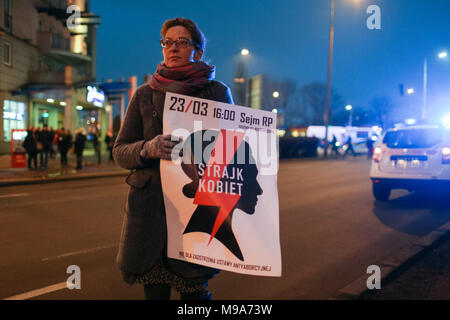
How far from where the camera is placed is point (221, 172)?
197 cm

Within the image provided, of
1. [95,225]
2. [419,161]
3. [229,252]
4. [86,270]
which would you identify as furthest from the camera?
[419,161]

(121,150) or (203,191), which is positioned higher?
(121,150)

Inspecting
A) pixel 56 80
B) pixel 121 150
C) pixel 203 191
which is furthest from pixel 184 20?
pixel 56 80

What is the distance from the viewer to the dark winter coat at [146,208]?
2.08 meters

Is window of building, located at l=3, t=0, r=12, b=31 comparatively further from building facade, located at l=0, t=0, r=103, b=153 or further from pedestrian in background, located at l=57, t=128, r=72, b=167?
pedestrian in background, located at l=57, t=128, r=72, b=167

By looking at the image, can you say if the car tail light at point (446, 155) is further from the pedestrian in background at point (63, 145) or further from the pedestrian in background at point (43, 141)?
the pedestrian in background at point (63, 145)

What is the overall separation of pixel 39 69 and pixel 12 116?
550cm

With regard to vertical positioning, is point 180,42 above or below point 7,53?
below

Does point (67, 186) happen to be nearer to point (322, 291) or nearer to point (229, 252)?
point (322, 291)

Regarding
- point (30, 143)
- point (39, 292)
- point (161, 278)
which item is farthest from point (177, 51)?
point (30, 143)

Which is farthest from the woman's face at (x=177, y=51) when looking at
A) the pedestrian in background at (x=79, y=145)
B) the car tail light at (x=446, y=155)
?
the pedestrian in background at (x=79, y=145)

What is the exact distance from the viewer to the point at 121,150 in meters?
2.13

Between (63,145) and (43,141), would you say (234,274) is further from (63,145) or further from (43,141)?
(63,145)

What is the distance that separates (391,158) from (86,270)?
7276mm
